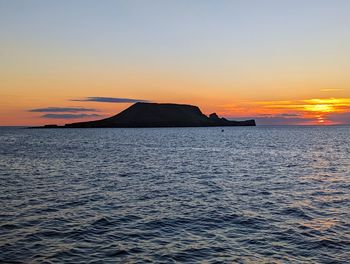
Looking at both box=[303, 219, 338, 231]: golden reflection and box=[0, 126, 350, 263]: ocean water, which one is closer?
box=[0, 126, 350, 263]: ocean water

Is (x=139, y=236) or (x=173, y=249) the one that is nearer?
(x=173, y=249)

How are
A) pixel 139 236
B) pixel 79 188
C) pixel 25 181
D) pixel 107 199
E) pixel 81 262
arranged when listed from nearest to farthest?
pixel 81 262
pixel 139 236
pixel 107 199
pixel 79 188
pixel 25 181

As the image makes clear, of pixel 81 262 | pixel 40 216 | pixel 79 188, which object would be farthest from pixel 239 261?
pixel 79 188

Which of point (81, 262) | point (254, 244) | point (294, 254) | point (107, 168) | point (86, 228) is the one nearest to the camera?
point (81, 262)

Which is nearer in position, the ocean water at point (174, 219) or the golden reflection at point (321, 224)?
the ocean water at point (174, 219)

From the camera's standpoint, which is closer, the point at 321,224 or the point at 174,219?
the point at 321,224

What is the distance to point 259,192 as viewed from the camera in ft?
111

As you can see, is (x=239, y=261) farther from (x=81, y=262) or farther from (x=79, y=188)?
(x=79, y=188)

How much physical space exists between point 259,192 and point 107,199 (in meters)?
14.2

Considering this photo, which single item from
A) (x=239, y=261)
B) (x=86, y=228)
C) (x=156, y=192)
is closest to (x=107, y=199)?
(x=156, y=192)

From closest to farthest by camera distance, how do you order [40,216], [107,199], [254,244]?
1. [254,244]
2. [40,216]
3. [107,199]

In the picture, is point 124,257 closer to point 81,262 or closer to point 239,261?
point 81,262

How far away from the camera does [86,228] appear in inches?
848

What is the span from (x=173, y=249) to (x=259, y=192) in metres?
Result: 17.7
